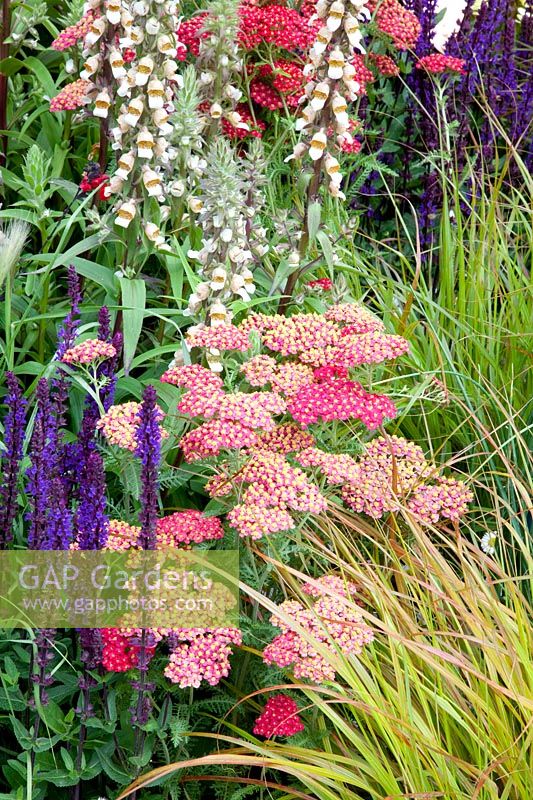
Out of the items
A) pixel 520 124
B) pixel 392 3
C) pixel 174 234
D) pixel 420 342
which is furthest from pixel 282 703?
pixel 520 124

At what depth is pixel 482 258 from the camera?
368 centimetres

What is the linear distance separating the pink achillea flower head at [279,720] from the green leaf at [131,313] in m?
1.08

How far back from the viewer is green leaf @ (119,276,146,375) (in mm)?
2916

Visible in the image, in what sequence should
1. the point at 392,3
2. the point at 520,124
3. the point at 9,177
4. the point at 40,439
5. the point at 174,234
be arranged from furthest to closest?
the point at 520,124 → the point at 392,3 → the point at 9,177 → the point at 174,234 → the point at 40,439

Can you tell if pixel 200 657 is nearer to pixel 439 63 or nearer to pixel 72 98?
pixel 72 98

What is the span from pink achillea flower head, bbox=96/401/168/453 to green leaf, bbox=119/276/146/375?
1.58 ft

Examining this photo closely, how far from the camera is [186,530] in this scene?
93.9 inches

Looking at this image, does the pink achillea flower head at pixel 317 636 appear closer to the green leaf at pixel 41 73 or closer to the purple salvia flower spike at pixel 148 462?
the purple salvia flower spike at pixel 148 462

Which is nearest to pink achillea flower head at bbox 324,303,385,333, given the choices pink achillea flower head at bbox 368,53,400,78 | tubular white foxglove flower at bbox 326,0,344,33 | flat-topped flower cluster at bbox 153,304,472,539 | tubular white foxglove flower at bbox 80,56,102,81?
flat-topped flower cluster at bbox 153,304,472,539

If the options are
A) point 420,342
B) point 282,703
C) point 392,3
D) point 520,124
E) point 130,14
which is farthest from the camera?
point 520,124

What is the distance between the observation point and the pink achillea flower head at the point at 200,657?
2135mm

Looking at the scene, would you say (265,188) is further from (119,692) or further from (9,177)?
(119,692)

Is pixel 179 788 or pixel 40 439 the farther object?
pixel 179 788

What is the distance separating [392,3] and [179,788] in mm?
3139
